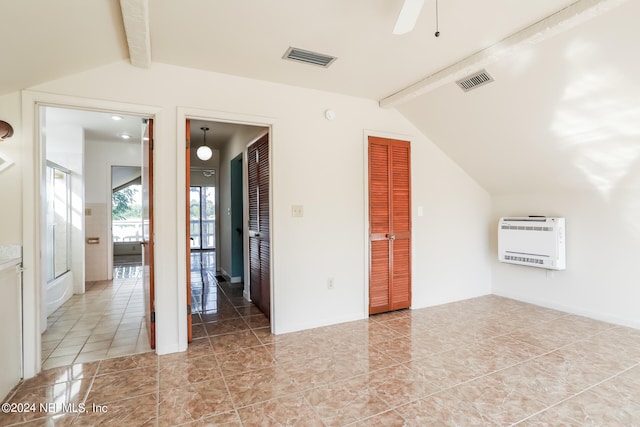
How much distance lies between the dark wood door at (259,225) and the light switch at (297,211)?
1.43 ft

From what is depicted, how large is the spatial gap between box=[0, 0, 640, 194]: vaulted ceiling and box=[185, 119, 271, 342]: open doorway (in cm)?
Answer: 85

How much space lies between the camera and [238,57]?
274 centimetres

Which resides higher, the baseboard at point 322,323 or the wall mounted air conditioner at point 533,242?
the wall mounted air conditioner at point 533,242

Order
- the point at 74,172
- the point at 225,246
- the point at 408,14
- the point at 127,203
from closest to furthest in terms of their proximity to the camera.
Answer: the point at 408,14, the point at 74,172, the point at 225,246, the point at 127,203

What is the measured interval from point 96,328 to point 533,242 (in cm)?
509

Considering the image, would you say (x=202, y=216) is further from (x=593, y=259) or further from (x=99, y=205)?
(x=593, y=259)

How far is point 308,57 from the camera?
2779 mm

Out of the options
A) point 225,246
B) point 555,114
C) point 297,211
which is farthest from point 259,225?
point 555,114

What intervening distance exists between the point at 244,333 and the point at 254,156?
2.13 meters

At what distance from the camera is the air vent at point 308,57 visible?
105 inches

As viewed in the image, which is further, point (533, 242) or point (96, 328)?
point (533, 242)

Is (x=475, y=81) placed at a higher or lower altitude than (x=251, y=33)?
lower

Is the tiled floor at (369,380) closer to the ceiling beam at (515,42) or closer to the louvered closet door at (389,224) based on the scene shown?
the louvered closet door at (389,224)

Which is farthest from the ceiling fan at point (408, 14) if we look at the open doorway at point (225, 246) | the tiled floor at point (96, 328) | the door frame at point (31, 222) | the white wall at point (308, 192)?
the tiled floor at point (96, 328)
